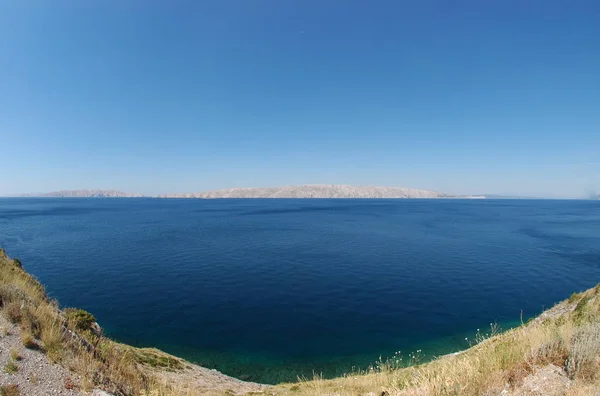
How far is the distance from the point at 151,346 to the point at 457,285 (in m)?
34.5

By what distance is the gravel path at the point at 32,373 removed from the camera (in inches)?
273

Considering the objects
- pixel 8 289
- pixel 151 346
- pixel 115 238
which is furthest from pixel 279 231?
pixel 8 289

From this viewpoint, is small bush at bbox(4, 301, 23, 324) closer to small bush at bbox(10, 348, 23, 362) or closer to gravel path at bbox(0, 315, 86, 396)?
gravel path at bbox(0, 315, 86, 396)

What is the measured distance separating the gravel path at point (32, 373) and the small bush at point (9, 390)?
84 mm

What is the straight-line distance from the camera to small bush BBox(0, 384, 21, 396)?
6541mm

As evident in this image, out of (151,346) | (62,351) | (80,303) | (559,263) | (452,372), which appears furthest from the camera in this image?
(559,263)

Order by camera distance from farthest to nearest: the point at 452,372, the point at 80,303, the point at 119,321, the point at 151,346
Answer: the point at 80,303, the point at 119,321, the point at 151,346, the point at 452,372

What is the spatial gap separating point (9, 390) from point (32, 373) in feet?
2.30

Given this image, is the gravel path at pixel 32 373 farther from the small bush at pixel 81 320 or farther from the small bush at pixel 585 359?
the small bush at pixel 585 359

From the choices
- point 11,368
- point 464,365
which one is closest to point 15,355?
point 11,368

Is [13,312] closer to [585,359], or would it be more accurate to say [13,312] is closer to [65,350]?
[65,350]

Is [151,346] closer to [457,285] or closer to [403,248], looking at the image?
[457,285]

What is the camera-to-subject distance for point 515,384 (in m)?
6.24

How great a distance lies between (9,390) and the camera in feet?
21.7
